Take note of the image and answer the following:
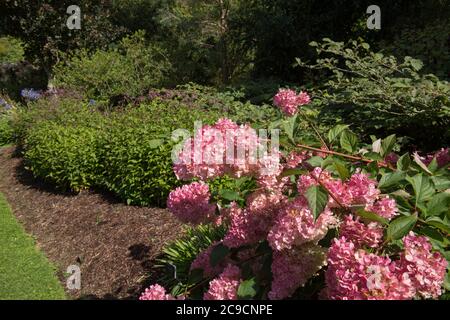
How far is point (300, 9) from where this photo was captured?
9.51 meters

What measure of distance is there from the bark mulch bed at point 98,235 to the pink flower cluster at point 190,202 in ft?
5.00

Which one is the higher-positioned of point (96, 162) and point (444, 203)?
point (444, 203)

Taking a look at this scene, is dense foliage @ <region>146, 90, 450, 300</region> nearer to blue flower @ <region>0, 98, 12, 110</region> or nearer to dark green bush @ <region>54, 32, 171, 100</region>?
dark green bush @ <region>54, 32, 171, 100</region>

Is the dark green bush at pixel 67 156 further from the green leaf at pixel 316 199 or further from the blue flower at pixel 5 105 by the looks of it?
the blue flower at pixel 5 105

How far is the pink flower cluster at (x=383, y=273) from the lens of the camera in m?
1.59

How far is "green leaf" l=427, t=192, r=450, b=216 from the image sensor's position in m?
1.89

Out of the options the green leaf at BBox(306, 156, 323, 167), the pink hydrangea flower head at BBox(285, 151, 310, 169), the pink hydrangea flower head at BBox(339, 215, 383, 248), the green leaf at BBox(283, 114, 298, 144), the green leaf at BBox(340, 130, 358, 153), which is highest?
the green leaf at BBox(283, 114, 298, 144)

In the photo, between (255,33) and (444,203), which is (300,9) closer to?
(255,33)

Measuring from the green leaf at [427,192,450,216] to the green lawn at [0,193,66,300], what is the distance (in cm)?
296

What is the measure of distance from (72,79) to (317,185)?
977 centimetres

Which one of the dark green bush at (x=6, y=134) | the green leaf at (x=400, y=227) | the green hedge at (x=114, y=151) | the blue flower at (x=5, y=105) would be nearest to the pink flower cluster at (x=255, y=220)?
the green leaf at (x=400, y=227)

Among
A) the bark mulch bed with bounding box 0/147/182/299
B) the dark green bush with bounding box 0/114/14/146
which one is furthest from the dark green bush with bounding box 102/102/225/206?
the dark green bush with bounding box 0/114/14/146

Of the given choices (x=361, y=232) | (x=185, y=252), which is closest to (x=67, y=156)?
(x=185, y=252)
